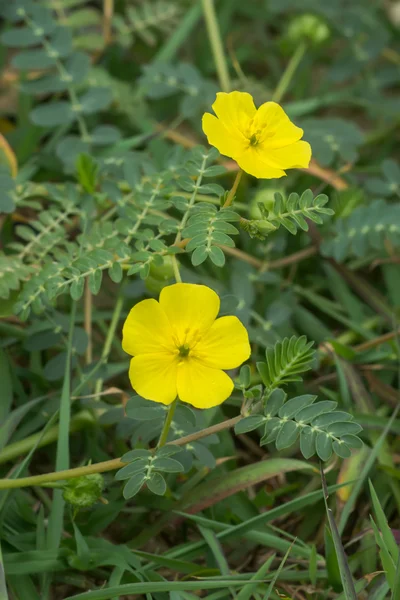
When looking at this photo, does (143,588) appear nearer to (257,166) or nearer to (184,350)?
(184,350)

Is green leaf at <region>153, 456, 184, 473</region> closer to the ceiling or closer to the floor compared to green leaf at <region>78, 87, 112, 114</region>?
closer to the floor

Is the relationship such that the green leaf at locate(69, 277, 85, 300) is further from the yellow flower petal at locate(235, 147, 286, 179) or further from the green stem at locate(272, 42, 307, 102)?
the green stem at locate(272, 42, 307, 102)

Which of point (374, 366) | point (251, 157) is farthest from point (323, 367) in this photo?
point (251, 157)

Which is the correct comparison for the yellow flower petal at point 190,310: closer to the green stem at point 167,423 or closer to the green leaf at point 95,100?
the green stem at point 167,423

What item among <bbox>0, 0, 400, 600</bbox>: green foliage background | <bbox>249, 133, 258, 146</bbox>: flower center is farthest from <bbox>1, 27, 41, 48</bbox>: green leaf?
<bbox>249, 133, 258, 146</bbox>: flower center

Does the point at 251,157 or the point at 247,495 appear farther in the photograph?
the point at 247,495

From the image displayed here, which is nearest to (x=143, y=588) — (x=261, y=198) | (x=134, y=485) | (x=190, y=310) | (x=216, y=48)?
(x=134, y=485)

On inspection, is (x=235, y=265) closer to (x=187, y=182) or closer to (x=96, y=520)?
(x=187, y=182)
